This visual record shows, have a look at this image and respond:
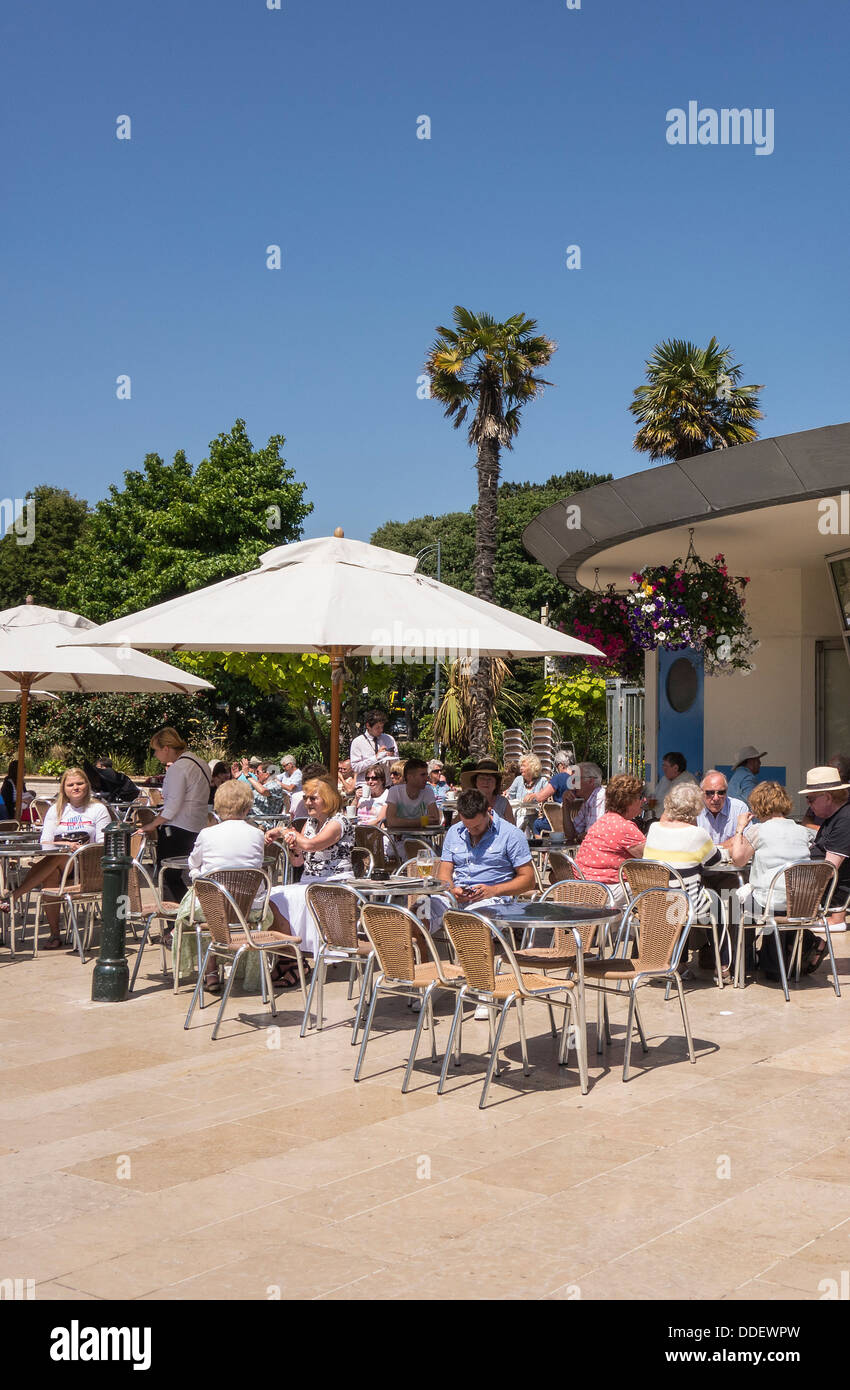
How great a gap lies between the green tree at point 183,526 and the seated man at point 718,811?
31.7 metres

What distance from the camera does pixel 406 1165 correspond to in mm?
4930

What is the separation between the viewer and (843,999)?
8.14 metres

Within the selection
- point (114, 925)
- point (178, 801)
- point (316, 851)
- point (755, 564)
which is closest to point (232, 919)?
point (316, 851)

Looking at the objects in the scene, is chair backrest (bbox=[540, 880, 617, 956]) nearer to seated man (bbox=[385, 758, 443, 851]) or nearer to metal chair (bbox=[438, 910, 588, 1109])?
metal chair (bbox=[438, 910, 588, 1109])

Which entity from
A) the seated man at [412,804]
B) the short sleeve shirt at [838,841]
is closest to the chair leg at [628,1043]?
the short sleeve shirt at [838,841]

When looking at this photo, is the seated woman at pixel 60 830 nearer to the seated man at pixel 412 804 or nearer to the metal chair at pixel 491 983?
the seated man at pixel 412 804

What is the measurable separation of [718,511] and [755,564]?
14.5ft

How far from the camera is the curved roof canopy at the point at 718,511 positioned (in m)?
9.91

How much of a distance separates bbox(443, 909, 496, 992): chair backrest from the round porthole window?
37.4 ft

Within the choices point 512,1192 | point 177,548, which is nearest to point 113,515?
point 177,548

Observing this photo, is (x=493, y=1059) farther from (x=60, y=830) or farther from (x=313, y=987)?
(x=60, y=830)

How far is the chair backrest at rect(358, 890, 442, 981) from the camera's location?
626cm

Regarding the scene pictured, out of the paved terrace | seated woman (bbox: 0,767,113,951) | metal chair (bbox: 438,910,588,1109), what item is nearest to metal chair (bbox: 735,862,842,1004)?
the paved terrace
